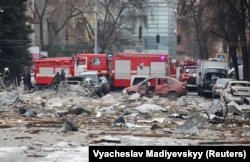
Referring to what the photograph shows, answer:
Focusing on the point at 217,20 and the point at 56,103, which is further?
the point at 217,20

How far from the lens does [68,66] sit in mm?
53781

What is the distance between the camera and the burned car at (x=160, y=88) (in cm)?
3831

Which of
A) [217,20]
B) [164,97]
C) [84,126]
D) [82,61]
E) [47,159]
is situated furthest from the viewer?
A: [82,61]

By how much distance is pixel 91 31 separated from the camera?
2852 inches

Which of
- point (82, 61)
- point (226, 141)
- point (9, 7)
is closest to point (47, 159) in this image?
point (226, 141)

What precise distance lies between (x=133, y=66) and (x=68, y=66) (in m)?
5.96

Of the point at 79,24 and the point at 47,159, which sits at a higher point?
the point at 79,24

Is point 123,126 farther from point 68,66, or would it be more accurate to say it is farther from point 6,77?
point 68,66

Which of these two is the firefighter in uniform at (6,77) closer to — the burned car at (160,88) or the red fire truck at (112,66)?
the red fire truck at (112,66)

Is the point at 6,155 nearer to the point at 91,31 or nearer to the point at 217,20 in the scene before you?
the point at 217,20

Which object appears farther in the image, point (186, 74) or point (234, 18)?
point (186, 74)

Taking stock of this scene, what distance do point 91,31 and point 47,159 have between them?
61.3 meters

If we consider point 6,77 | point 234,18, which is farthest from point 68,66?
point 234,18

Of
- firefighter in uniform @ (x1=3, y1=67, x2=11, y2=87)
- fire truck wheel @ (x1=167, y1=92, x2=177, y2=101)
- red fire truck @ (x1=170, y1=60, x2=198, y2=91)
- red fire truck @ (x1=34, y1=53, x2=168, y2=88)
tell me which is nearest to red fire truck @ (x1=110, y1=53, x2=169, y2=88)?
red fire truck @ (x1=34, y1=53, x2=168, y2=88)
